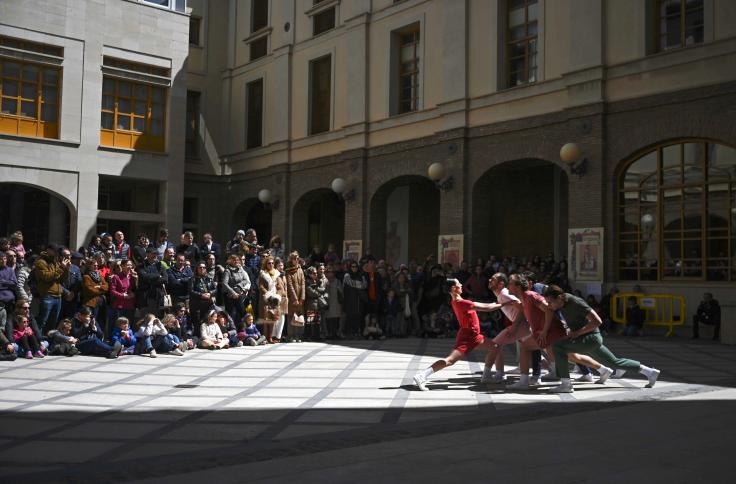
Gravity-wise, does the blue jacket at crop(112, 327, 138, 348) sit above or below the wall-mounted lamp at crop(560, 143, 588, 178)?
below

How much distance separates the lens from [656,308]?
1795 centimetres

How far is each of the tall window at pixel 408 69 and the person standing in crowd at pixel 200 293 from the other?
10.9m

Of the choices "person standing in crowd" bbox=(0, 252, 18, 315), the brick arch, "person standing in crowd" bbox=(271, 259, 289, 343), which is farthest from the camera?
the brick arch

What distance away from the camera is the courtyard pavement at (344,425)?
575 centimetres

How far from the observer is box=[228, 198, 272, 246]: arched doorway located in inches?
1199

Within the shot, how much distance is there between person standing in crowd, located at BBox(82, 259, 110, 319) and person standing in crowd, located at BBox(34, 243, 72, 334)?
356 mm

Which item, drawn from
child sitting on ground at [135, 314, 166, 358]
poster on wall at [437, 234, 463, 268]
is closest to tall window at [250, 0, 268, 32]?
poster on wall at [437, 234, 463, 268]

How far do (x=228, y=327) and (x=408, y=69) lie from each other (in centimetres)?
1195

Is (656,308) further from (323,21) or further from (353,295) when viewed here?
(323,21)

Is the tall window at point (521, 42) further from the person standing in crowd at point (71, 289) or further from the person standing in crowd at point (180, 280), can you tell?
the person standing in crowd at point (71, 289)

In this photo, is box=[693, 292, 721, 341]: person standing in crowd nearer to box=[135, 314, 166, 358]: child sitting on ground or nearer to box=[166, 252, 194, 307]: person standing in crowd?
box=[166, 252, 194, 307]: person standing in crowd

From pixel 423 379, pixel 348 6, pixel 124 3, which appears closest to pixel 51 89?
pixel 124 3

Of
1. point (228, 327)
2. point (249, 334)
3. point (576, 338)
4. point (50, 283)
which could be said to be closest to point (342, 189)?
point (249, 334)

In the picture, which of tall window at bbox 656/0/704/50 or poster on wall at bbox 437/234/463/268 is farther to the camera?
poster on wall at bbox 437/234/463/268
